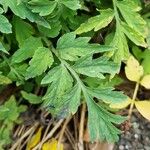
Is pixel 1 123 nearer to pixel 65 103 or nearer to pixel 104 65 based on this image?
pixel 65 103

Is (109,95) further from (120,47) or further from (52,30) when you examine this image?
(52,30)

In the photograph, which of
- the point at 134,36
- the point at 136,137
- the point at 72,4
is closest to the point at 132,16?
the point at 134,36

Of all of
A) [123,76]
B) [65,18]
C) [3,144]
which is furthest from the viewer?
[123,76]

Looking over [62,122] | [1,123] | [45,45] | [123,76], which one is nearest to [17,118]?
[1,123]

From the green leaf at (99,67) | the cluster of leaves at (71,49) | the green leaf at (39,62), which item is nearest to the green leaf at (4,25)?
the cluster of leaves at (71,49)

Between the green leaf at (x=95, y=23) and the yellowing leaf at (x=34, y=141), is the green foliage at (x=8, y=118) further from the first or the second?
the green leaf at (x=95, y=23)

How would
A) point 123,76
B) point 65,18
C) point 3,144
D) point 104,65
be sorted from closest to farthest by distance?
point 104,65
point 65,18
point 3,144
point 123,76
